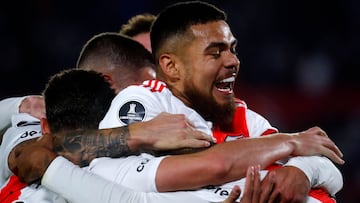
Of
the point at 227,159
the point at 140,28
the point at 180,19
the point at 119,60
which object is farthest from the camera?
the point at 140,28

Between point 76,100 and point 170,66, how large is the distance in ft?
1.30

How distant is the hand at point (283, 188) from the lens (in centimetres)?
264

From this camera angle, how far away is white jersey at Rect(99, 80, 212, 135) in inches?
113

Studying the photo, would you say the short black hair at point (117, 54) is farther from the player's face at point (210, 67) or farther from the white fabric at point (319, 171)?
the white fabric at point (319, 171)

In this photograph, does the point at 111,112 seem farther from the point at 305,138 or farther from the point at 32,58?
the point at 32,58

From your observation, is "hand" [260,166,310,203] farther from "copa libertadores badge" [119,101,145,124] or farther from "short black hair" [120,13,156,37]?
"short black hair" [120,13,156,37]

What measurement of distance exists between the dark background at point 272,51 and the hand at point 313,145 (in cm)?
360

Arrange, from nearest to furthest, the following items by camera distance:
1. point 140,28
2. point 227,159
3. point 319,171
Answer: point 227,159 < point 319,171 < point 140,28

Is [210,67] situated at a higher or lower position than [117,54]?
higher

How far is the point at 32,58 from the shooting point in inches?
259

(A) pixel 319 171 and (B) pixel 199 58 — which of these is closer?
(A) pixel 319 171

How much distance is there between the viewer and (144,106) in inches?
114

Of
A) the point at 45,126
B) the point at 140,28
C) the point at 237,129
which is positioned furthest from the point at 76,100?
the point at 140,28

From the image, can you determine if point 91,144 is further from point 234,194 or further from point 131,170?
point 234,194
